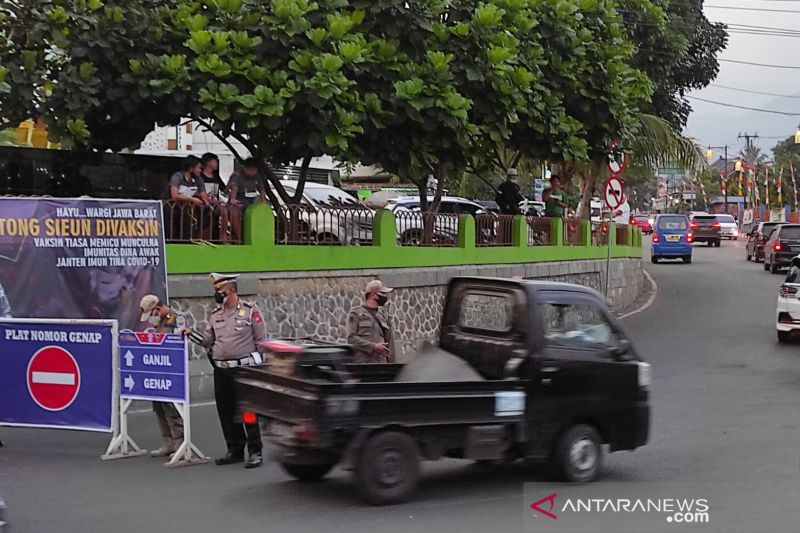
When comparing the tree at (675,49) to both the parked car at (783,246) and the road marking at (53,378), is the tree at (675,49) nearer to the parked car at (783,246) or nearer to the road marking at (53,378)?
the parked car at (783,246)

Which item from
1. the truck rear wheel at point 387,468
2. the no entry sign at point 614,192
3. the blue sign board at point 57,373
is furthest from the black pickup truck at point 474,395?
the no entry sign at point 614,192

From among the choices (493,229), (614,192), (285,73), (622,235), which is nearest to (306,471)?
(285,73)

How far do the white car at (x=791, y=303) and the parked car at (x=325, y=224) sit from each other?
7.81 m

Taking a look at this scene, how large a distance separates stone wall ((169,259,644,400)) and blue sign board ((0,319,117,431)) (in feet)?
9.89

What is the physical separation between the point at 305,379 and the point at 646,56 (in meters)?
23.4

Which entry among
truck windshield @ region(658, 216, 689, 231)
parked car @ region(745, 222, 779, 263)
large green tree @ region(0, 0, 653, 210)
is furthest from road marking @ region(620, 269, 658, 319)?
large green tree @ region(0, 0, 653, 210)

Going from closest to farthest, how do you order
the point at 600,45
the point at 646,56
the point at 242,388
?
the point at 242,388 → the point at 600,45 → the point at 646,56

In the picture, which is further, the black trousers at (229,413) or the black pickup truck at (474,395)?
the black trousers at (229,413)

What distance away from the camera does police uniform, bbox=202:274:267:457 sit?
9.48 m

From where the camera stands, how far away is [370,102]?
15.2m

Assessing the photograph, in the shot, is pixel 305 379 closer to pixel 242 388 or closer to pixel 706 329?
pixel 242 388

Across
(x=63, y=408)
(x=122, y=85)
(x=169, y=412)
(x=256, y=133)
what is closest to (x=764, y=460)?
(x=169, y=412)

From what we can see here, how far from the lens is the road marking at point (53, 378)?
10.3 metres

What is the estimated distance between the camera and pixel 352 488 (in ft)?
28.0
